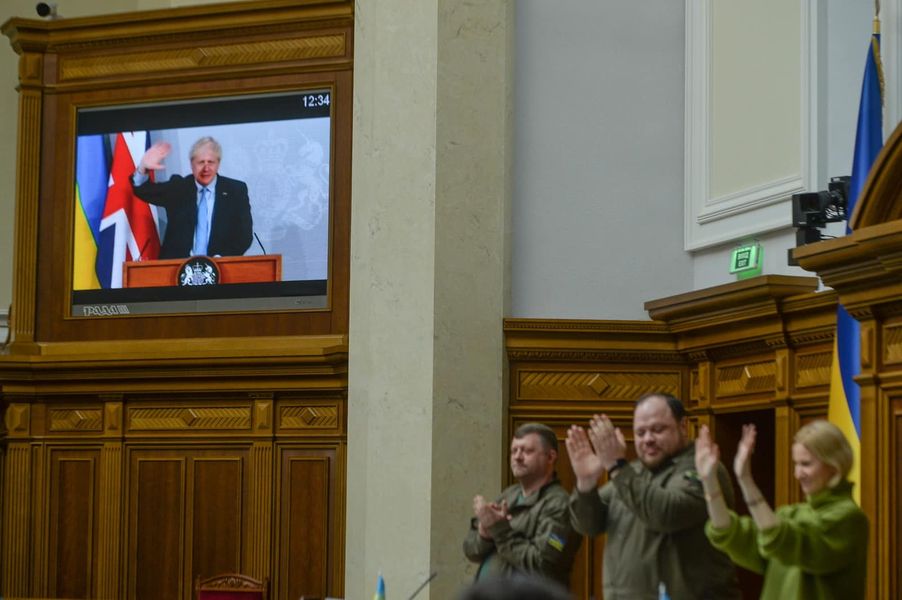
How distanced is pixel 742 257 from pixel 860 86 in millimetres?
1184

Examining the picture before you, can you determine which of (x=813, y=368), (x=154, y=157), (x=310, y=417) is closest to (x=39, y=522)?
(x=310, y=417)

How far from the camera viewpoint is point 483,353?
9781 mm

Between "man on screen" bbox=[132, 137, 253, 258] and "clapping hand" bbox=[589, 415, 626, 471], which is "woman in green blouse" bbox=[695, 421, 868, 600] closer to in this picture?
"clapping hand" bbox=[589, 415, 626, 471]

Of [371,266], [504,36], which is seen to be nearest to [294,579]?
[371,266]

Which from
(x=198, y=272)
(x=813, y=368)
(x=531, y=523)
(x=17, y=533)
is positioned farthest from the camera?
(x=17, y=533)

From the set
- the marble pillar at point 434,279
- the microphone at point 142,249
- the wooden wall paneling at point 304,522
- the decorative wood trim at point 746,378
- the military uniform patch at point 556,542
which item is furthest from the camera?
the microphone at point 142,249

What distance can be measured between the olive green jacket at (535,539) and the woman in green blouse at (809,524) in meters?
0.98

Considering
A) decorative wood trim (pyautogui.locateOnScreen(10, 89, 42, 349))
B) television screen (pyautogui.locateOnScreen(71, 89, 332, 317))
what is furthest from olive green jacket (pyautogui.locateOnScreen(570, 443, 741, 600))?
decorative wood trim (pyautogui.locateOnScreen(10, 89, 42, 349))

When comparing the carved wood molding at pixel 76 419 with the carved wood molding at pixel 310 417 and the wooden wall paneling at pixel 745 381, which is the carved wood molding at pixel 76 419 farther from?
the wooden wall paneling at pixel 745 381

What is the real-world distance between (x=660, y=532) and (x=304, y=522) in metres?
7.24

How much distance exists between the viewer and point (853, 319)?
7.51m

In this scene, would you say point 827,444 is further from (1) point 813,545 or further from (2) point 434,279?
(2) point 434,279

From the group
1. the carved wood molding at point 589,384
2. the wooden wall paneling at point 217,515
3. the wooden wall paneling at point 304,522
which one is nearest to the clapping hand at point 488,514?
the carved wood molding at point 589,384

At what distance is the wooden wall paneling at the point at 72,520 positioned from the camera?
12.8 metres
